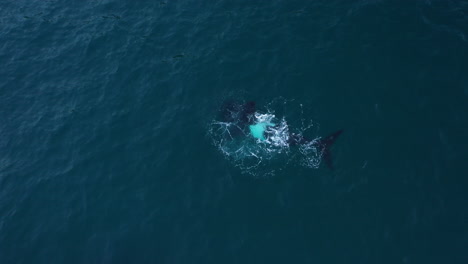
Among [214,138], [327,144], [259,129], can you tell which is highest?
[327,144]

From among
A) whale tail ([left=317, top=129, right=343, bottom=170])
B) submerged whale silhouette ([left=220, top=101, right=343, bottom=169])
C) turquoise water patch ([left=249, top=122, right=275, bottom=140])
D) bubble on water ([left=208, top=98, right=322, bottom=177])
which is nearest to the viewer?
whale tail ([left=317, top=129, right=343, bottom=170])

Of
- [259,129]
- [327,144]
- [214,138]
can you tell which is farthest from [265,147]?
[327,144]

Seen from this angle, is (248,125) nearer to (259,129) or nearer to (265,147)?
(259,129)

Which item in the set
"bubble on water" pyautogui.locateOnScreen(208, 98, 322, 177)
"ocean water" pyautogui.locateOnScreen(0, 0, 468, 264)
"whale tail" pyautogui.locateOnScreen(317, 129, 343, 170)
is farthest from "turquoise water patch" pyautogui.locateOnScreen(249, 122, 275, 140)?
"whale tail" pyautogui.locateOnScreen(317, 129, 343, 170)

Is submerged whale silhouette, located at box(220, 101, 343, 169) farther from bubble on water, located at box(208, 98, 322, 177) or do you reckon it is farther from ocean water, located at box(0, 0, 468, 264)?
ocean water, located at box(0, 0, 468, 264)

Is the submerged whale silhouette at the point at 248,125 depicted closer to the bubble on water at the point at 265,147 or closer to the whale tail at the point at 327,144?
the whale tail at the point at 327,144

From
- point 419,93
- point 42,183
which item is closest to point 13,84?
point 42,183

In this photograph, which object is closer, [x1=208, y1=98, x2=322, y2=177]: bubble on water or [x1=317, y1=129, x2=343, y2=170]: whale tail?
[x1=317, y1=129, x2=343, y2=170]: whale tail
